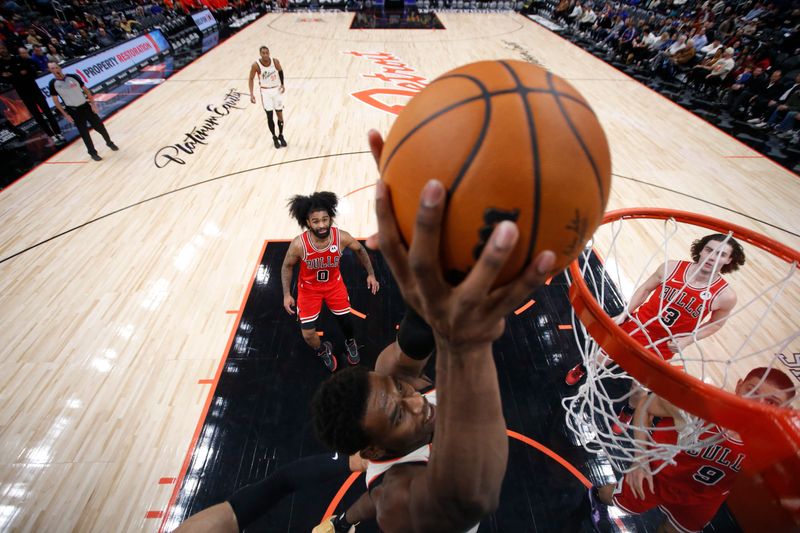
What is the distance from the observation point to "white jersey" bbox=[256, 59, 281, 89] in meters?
6.46

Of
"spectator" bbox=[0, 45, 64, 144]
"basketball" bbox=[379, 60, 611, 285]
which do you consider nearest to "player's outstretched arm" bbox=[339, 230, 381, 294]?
"basketball" bbox=[379, 60, 611, 285]

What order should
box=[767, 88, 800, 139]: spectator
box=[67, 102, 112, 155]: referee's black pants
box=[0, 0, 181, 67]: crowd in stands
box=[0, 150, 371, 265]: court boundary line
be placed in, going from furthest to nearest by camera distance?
box=[0, 0, 181, 67]: crowd in stands
box=[767, 88, 800, 139]: spectator
box=[67, 102, 112, 155]: referee's black pants
box=[0, 150, 371, 265]: court boundary line

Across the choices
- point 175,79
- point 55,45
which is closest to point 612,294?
point 175,79

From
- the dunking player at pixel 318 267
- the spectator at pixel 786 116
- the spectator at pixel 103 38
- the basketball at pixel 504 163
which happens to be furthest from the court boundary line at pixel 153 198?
the spectator at pixel 103 38

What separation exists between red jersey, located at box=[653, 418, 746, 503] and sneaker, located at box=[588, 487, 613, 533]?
1.99 ft

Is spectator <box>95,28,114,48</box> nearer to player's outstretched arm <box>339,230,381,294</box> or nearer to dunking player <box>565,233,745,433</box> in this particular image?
player's outstretched arm <box>339,230,381,294</box>

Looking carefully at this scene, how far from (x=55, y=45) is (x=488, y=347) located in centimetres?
1516

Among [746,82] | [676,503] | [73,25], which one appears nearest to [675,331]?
[676,503]

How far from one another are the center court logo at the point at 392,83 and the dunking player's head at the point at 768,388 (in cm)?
760

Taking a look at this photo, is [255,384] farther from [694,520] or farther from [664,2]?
[664,2]

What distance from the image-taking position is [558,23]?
19.2 m

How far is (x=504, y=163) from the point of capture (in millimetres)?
932

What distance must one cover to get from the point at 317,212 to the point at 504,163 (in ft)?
7.51

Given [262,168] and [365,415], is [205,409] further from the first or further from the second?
[262,168]
